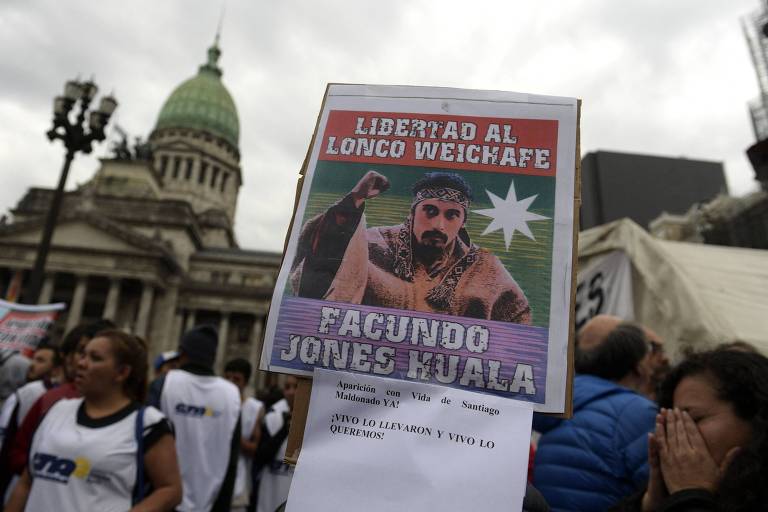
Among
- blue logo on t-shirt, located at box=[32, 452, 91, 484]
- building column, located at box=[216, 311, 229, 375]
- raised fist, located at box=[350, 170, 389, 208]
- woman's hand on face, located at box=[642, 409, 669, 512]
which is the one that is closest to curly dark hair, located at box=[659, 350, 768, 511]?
woman's hand on face, located at box=[642, 409, 669, 512]

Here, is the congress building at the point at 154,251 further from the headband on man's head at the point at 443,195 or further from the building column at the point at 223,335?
the headband on man's head at the point at 443,195

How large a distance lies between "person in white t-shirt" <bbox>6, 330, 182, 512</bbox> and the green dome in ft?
192

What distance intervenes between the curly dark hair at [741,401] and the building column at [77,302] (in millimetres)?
40525

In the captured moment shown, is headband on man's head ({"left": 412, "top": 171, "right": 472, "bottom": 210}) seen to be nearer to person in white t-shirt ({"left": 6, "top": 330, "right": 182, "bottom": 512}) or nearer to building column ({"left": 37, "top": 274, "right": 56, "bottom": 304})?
person in white t-shirt ({"left": 6, "top": 330, "right": 182, "bottom": 512})

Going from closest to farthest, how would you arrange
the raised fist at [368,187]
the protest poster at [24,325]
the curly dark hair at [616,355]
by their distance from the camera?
the raised fist at [368,187], the curly dark hair at [616,355], the protest poster at [24,325]

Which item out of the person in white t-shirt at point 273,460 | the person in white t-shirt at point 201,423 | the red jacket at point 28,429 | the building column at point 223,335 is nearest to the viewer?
the red jacket at point 28,429

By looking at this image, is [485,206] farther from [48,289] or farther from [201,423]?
[48,289]

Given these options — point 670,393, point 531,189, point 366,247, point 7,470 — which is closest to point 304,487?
point 366,247

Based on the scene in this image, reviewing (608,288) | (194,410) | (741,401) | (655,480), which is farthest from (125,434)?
(608,288)

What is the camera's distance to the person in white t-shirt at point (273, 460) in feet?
15.8

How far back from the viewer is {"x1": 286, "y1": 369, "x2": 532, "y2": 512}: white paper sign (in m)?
1.23

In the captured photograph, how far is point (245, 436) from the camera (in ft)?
18.9

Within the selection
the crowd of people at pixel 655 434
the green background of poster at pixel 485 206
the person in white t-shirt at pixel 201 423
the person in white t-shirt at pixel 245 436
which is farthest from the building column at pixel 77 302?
the green background of poster at pixel 485 206

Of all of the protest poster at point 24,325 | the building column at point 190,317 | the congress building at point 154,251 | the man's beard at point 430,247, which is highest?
the congress building at point 154,251
